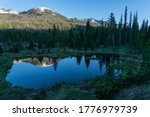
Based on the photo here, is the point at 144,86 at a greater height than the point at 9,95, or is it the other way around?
the point at 144,86

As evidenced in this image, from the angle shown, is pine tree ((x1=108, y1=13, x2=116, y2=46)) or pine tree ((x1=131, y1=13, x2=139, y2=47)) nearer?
pine tree ((x1=131, y1=13, x2=139, y2=47))

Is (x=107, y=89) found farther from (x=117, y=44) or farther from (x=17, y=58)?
(x=117, y=44)

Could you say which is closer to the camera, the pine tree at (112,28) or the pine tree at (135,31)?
the pine tree at (135,31)

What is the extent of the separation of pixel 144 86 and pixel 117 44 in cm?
8014

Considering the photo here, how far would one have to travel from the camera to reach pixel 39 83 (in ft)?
128

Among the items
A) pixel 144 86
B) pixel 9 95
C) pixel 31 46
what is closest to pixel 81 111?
pixel 144 86

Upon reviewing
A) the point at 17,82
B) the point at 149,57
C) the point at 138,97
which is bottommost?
the point at 17,82

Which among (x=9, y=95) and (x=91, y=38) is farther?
(x=91, y=38)

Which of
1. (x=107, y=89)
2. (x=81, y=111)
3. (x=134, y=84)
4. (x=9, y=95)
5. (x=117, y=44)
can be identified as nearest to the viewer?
(x=81, y=111)

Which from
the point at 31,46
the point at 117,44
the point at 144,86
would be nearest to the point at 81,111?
the point at 144,86

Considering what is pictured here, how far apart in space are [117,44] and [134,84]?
79289 millimetres

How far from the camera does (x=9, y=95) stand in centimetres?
2594

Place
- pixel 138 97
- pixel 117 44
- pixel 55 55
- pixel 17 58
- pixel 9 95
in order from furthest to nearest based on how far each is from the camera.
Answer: pixel 117 44, pixel 55 55, pixel 17 58, pixel 9 95, pixel 138 97

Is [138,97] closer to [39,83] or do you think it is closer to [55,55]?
[39,83]
